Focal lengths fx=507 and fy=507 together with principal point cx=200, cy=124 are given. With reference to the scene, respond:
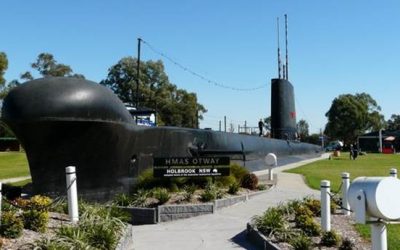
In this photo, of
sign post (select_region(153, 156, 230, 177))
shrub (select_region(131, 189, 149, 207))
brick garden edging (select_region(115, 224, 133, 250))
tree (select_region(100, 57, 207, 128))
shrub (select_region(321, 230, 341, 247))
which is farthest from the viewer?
tree (select_region(100, 57, 207, 128))

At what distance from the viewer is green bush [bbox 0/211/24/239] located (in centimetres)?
703

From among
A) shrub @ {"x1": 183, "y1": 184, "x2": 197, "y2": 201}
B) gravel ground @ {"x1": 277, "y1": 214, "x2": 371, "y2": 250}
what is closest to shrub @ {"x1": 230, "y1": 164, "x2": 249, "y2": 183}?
shrub @ {"x1": 183, "y1": 184, "x2": 197, "y2": 201}

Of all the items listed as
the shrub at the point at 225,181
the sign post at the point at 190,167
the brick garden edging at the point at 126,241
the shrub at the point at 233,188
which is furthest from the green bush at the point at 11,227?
the shrub at the point at 225,181

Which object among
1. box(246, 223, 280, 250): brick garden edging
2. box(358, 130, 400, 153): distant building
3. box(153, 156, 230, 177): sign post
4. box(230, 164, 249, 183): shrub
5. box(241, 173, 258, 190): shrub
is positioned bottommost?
box(246, 223, 280, 250): brick garden edging

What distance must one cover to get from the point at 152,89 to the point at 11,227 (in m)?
86.3

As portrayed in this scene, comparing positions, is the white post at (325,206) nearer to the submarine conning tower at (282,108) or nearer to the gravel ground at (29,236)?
the gravel ground at (29,236)

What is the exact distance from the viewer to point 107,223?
28.1 ft

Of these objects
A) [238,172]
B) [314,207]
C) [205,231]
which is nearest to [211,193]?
[205,231]

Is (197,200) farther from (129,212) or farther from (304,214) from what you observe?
(304,214)

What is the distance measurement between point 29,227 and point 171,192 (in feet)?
20.5

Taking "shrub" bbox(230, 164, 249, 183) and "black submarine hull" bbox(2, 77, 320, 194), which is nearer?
"black submarine hull" bbox(2, 77, 320, 194)

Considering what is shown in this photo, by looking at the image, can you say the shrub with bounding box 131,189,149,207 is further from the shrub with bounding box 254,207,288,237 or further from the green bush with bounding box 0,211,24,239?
the green bush with bounding box 0,211,24,239

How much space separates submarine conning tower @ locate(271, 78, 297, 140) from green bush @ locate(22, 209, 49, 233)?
26.8m

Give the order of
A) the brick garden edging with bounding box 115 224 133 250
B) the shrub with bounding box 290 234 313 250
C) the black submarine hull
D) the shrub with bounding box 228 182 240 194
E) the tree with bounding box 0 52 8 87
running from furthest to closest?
1. the tree with bounding box 0 52 8 87
2. the shrub with bounding box 228 182 240 194
3. the black submarine hull
4. the brick garden edging with bounding box 115 224 133 250
5. the shrub with bounding box 290 234 313 250
